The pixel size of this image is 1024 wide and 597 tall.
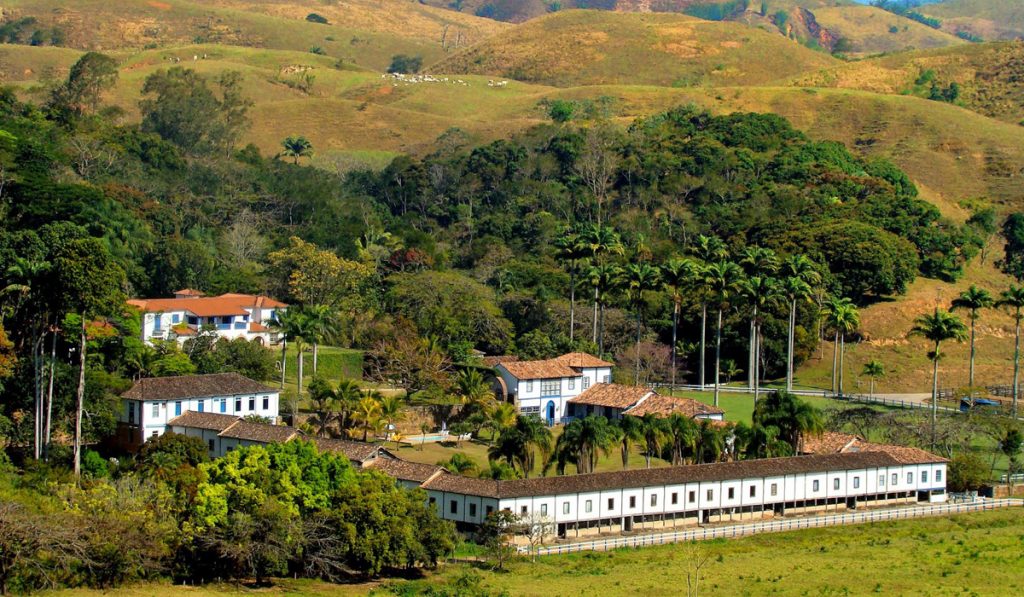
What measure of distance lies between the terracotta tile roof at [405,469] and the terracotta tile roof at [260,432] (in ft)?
14.1

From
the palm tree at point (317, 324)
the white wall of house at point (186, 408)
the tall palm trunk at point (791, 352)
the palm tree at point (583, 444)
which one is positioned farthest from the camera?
the tall palm trunk at point (791, 352)

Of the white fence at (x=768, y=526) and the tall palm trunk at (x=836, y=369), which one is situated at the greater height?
the tall palm trunk at (x=836, y=369)

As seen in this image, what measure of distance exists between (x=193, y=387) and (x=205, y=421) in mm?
3370

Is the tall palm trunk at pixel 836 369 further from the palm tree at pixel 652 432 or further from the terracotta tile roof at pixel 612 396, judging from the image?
the palm tree at pixel 652 432

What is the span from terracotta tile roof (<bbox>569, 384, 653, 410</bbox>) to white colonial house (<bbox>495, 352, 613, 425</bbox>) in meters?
0.81

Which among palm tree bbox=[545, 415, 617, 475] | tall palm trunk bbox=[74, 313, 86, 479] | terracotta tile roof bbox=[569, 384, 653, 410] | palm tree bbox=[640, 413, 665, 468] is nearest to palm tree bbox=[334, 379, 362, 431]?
palm tree bbox=[545, 415, 617, 475]

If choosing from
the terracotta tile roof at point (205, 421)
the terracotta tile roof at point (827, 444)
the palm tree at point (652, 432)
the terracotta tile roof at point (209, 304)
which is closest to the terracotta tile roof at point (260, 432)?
the terracotta tile roof at point (205, 421)

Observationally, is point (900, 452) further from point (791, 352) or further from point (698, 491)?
point (791, 352)

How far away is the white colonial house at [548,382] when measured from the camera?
87.9 m

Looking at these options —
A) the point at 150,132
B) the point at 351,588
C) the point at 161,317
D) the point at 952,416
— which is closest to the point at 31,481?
the point at 351,588

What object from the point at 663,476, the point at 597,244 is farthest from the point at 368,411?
the point at 597,244

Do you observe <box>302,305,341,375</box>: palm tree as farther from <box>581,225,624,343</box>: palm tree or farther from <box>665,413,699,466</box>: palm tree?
<box>665,413,699,466</box>: palm tree

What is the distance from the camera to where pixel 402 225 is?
13550cm

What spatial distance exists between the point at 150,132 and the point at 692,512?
101833mm
